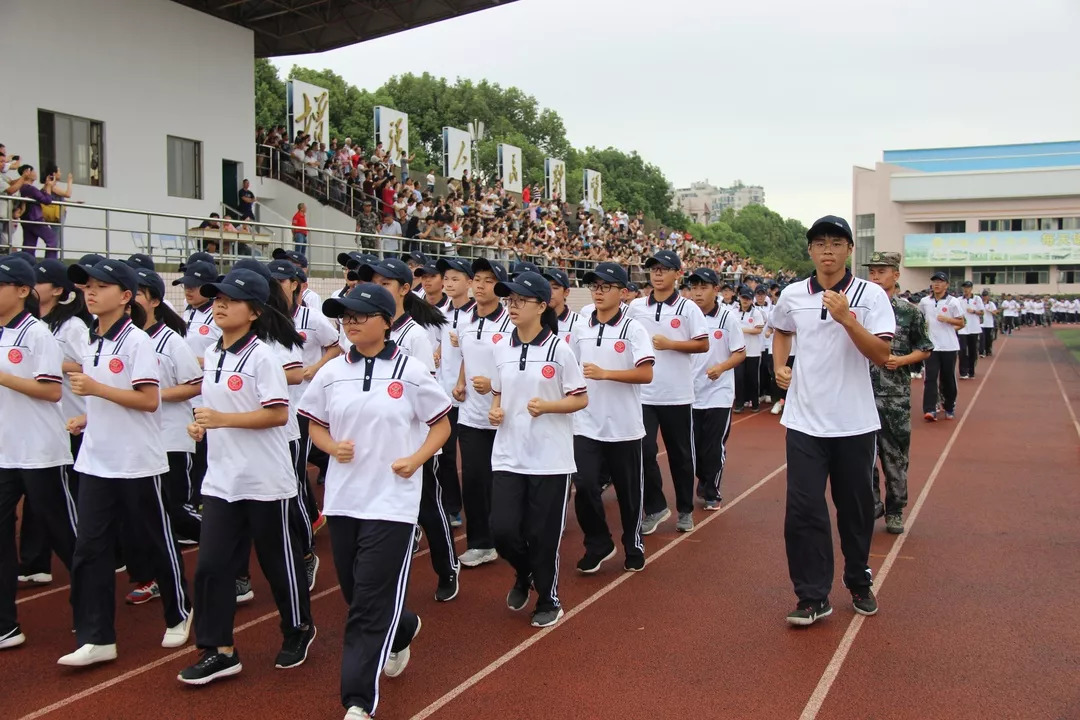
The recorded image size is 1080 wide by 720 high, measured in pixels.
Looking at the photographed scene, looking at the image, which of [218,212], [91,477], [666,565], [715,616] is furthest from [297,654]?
[218,212]

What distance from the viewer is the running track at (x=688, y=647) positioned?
4633mm

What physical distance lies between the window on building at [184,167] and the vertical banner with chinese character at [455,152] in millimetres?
9486

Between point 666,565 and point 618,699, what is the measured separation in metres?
2.45

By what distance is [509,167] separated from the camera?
3569 centimetres

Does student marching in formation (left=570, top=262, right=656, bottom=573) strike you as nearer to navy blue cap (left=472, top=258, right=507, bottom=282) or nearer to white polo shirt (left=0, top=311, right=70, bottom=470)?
navy blue cap (left=472, top=258, right=507, bottom=282)

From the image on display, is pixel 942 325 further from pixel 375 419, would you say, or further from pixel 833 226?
pixel 375 419

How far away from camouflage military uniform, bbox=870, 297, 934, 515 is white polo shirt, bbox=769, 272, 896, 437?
2.48 metres

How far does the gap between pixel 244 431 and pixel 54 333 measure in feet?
8.20

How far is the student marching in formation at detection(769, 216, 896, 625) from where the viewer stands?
555 cm

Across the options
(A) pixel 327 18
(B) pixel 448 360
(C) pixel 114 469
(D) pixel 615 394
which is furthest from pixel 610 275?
(A) pixel 327 18

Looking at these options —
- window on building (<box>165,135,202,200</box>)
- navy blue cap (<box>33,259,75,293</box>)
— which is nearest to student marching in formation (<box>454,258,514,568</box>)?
navy blue cap (<box>33,259,75,293</box>)

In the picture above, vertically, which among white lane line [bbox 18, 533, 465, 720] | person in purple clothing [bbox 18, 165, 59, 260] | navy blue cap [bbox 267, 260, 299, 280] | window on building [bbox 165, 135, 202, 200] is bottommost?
white lane line [bbox 18, 533, 465, 720]

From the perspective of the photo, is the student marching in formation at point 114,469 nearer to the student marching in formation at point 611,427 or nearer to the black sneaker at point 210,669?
the black sneaker at point 210,669

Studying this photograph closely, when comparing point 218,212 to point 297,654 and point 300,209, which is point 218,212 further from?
point 297,654
